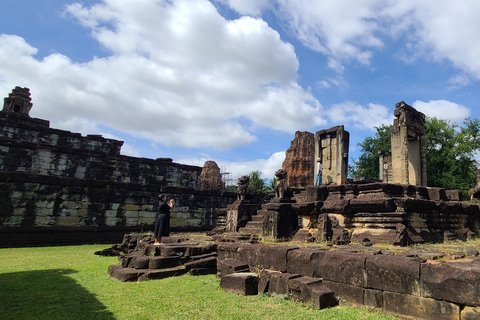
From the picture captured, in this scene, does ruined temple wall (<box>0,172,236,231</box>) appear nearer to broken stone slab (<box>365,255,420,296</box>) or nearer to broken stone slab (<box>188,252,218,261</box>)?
broken stone slab (<box>188,252,218,261</box>)

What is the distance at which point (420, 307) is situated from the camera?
3877mm

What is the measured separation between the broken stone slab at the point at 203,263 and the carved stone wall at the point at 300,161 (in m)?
28.6

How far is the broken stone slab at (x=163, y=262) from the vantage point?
22.2 feet

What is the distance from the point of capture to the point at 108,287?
5758 millimetres

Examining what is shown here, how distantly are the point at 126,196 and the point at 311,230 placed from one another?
8930 millimetres

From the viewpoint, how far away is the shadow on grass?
4230 millimetres

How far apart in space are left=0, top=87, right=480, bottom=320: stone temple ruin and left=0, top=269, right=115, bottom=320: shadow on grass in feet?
3.62

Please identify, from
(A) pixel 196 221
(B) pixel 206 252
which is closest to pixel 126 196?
(A) pixel 196 221

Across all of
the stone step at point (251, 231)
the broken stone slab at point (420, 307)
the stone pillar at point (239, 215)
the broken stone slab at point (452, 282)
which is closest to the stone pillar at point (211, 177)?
the stone pillar at point (239, 215)

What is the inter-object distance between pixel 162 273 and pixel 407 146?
35.0 ft

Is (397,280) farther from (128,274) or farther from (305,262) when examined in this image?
(128,274)

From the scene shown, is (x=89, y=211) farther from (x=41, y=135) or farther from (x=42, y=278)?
(x=41, y=135)

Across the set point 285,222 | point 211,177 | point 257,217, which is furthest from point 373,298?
point 211,177

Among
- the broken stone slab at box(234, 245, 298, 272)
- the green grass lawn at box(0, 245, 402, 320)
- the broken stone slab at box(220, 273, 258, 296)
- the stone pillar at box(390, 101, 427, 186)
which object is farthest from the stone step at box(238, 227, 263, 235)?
the stone pillar at box(390, 101, 427, 186)
